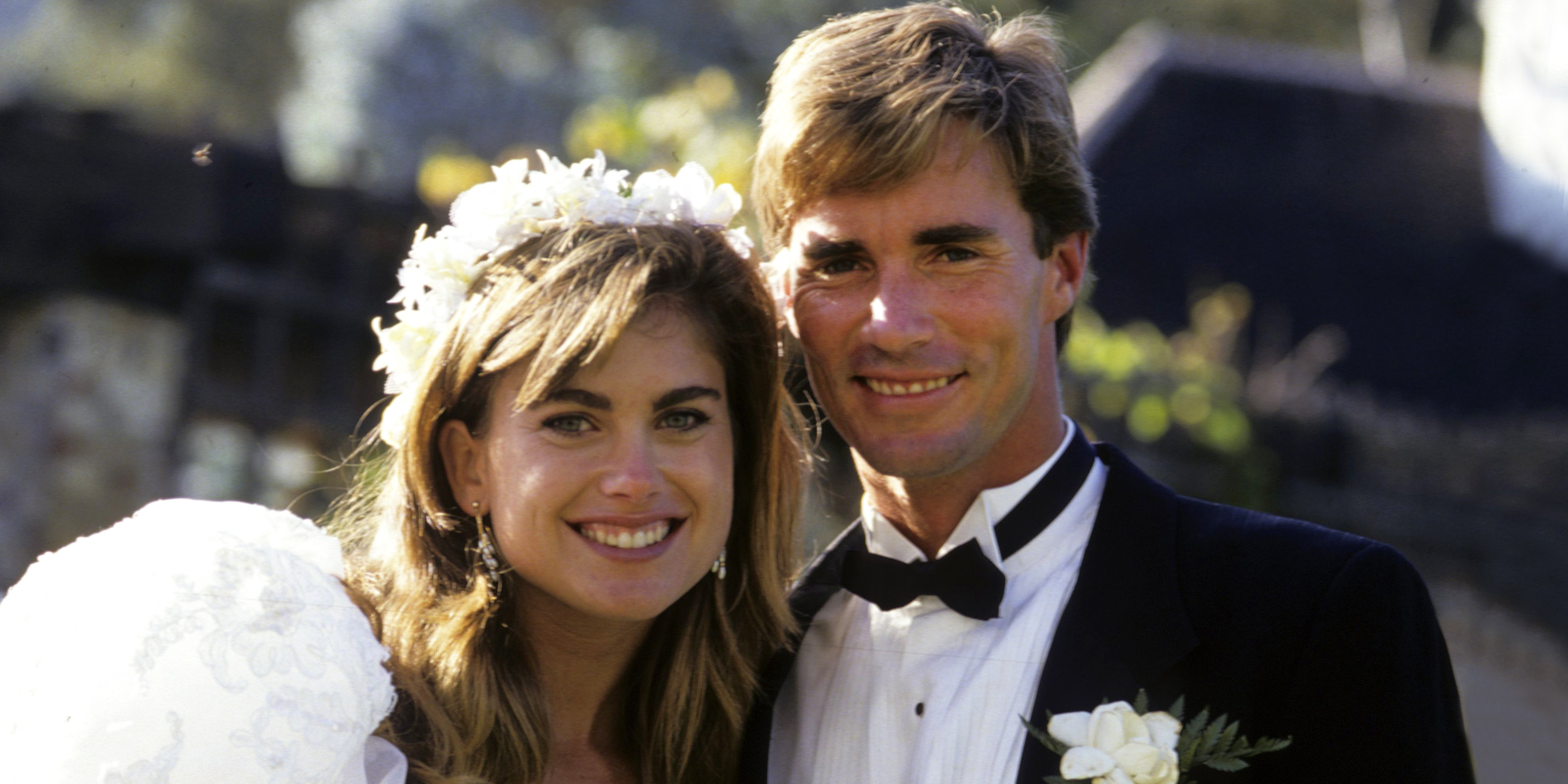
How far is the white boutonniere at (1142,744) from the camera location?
2.07 m

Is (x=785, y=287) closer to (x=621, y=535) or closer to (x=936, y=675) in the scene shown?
(x=621, y=535)

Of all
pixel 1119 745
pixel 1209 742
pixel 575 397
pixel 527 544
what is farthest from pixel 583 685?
pixel 1209 742

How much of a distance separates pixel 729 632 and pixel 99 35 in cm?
1557

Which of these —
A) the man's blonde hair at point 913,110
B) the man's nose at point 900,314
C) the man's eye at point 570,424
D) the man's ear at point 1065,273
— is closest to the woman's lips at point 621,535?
the man's eye at point 570,424

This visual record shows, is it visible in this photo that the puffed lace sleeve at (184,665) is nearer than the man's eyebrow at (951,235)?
Yes

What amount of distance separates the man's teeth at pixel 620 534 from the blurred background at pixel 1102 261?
93 cm

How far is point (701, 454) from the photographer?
2.47 metres

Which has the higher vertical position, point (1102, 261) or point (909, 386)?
point (909, 386)

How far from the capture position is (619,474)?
2365 mm

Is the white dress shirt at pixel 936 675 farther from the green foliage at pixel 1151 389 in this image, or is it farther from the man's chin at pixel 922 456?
the green foliage at pixel 1151 389

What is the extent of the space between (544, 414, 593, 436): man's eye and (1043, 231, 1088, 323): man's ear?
913mm

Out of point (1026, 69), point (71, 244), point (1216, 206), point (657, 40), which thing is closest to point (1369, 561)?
point (1026, 69)

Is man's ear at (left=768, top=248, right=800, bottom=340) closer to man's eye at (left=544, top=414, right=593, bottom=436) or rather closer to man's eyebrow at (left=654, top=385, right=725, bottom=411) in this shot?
man's eyebrow at (left=654, top=385, right=725, bottom=411)

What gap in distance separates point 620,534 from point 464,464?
1.08ft
